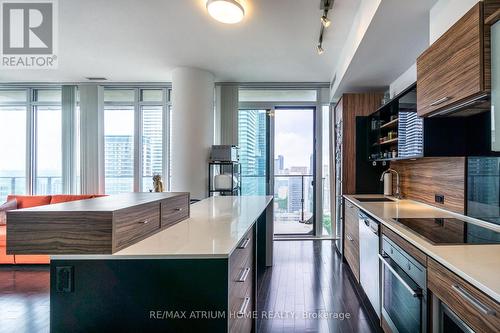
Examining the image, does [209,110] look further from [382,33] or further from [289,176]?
[382,33]

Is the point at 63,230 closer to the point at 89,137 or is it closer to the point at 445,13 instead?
the point at 445,13

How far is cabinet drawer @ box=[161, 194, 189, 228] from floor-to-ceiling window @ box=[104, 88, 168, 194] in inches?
137

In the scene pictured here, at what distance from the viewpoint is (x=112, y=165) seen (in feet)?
17.9

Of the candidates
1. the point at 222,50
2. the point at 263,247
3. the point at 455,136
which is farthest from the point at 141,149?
the point at 455,136

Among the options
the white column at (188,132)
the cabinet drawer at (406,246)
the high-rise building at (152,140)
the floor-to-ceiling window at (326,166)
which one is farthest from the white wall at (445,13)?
the high-rise building at (152,140)

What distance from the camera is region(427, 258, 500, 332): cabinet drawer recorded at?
940 millimetres

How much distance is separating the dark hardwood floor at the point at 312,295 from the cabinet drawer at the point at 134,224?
144 cm

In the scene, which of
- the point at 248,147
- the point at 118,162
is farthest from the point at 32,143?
the point at 248,147

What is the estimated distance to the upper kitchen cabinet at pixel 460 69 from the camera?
1360 millimetres

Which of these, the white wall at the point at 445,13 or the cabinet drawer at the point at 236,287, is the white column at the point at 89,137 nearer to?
the cabinet drawer at the point at 236,287

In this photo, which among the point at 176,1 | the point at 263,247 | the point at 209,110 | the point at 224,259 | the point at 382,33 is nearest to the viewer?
the point at 224,259

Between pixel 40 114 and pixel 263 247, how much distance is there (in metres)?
5.26

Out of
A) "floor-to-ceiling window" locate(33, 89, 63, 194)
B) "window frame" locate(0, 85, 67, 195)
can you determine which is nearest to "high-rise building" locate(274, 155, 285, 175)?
"window frame" locate(0, 85, 67, 195)

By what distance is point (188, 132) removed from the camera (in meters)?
4.60
